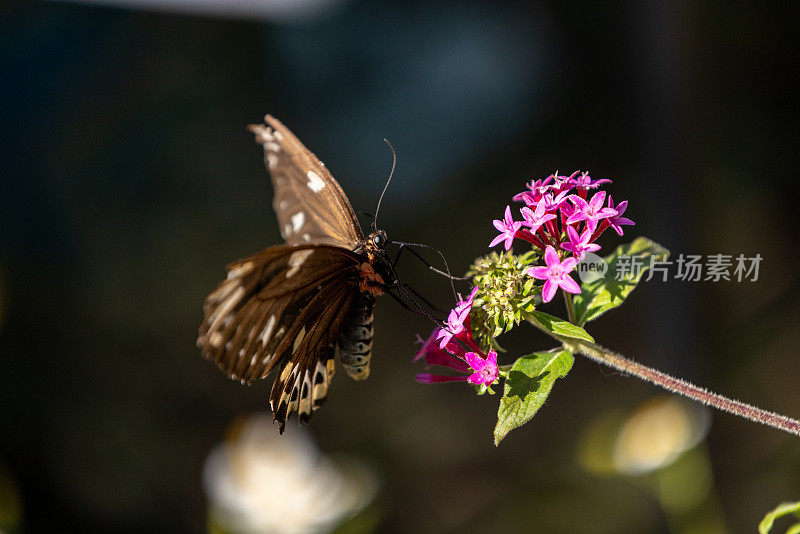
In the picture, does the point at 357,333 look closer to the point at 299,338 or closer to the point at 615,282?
the point at 299,338

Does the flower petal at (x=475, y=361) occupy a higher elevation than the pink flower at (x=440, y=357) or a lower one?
lower

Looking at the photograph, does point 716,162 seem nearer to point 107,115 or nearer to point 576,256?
point 576,256

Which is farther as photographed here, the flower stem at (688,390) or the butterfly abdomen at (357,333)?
the butterfly abdomen at (357,333)

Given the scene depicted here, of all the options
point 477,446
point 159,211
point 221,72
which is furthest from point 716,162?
point 159,211

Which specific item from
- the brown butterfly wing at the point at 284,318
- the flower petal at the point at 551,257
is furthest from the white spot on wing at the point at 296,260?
the flower petal at the point at 551,257

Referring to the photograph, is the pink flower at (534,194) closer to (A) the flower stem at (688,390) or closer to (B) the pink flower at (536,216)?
(B) the pink flower at (536,216)

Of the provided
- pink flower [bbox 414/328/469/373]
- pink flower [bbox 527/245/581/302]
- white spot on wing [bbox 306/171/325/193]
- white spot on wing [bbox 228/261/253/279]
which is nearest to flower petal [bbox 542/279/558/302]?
pink flower [bbox 527/245/581/302]

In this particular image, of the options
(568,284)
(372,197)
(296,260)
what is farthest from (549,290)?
(372,197)

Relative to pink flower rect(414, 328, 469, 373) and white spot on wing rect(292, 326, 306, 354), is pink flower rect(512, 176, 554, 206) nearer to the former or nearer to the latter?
pink flower rect(414, 328, 469, 373)
